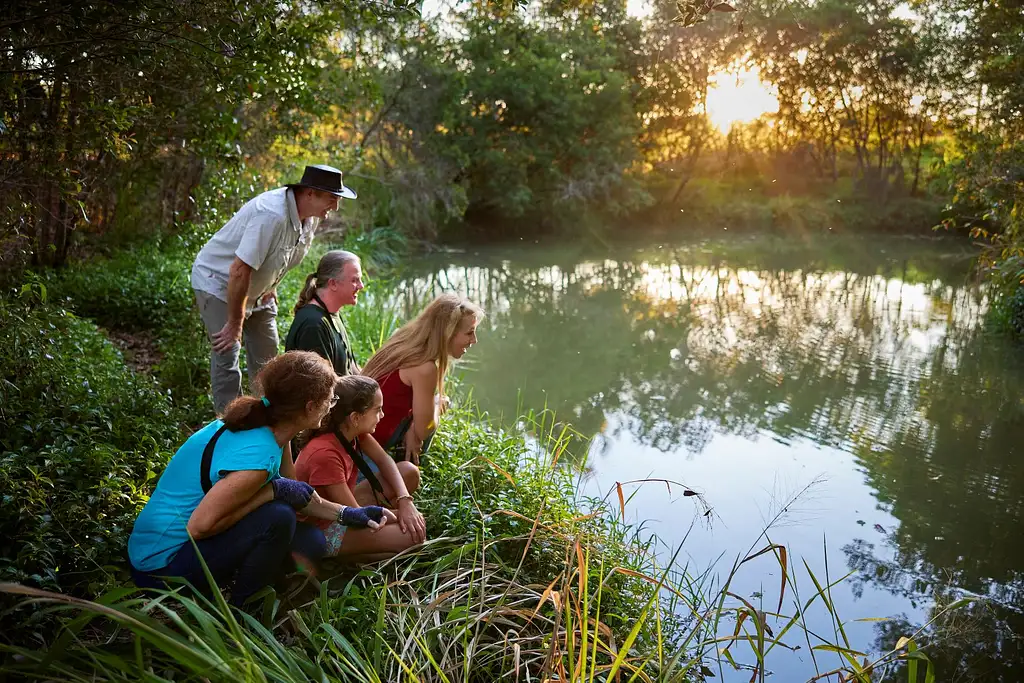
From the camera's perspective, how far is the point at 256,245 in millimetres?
3840

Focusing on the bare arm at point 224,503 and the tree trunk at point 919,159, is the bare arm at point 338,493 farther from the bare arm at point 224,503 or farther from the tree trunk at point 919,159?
the tree trunk at point 919,159

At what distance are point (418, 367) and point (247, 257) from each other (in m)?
1.08

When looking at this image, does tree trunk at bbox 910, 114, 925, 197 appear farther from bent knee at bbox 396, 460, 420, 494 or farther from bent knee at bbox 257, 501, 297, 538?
bent knee at bbox 257, 501, 297, 538

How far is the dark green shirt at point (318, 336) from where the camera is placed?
3.64m

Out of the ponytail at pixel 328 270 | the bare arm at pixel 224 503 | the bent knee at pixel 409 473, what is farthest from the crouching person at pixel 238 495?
the ponytail at pixel 328 270

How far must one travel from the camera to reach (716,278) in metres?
13.0

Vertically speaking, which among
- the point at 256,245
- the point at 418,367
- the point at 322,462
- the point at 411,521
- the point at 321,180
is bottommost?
the point at 411,521

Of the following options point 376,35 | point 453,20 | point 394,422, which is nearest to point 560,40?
point 453,20

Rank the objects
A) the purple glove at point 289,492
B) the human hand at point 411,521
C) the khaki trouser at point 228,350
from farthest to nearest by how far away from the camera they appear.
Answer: the khaki trouser at point 228,350 → the human hand at point 411,521 → the purple glove at point 289,492

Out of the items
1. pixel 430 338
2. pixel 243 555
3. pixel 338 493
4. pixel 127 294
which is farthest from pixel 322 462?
pixel 127 294

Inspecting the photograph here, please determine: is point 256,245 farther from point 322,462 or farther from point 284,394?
point 284,394

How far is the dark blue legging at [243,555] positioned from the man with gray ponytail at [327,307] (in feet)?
4.26

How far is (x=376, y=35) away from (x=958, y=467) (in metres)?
12.4

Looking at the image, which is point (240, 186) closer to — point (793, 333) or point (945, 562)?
point (793, 333)
